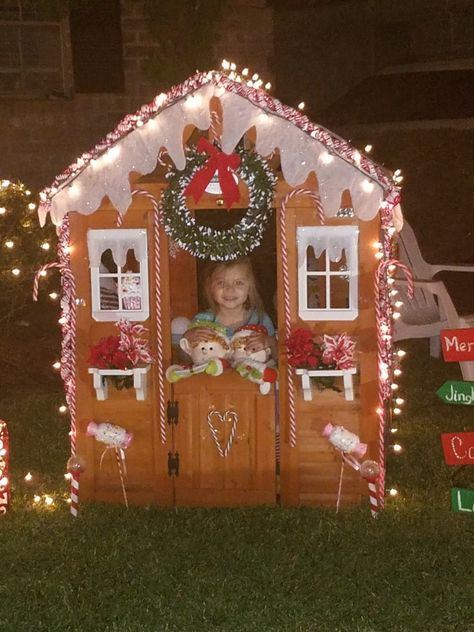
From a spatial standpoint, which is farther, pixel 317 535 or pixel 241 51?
pixel 241 51

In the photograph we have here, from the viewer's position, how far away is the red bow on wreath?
668 centimetres

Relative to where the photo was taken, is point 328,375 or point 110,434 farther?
point 110,434

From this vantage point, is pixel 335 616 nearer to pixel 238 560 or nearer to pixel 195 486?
pixel 238 560

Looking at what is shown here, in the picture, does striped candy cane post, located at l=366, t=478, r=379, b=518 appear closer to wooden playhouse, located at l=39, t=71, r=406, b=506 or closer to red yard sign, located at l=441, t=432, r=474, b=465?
wooden playhouse, located at l=39, t=71, r=406, b=506

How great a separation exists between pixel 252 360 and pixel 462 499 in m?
1.66

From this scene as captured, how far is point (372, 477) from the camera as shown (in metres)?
6.69

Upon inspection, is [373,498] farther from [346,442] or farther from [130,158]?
[130,158]

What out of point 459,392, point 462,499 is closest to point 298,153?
point 459,392

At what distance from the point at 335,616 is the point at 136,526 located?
1.76m

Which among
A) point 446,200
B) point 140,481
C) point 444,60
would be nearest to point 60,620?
point 140,481

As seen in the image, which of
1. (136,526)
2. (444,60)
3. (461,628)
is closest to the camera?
(461,628)

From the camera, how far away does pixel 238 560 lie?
20.4 ft

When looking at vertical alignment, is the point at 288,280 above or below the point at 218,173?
below

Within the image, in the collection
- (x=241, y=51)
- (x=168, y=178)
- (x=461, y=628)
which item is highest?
(x=241, y=51)
